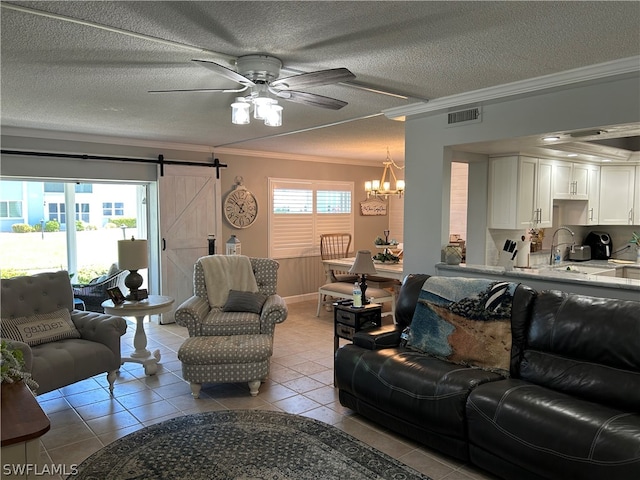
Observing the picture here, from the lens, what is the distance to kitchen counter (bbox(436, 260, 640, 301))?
10.3 ft

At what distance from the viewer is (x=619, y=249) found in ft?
19.4

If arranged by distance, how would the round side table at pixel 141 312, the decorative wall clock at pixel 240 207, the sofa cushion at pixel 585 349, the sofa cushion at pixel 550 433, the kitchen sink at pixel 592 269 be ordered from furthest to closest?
the decorative wall clock at pixel 240 207 < the kitchen sink at pixel 592 269 < the round side table at pixel 141 312 < the sofa cushion at pixel 585 349 < the sofa cushion at pixel 550 433

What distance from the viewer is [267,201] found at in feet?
24.1

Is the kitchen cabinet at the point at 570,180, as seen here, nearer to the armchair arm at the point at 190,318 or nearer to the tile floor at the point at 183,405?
the tile floor at the point at 183,405

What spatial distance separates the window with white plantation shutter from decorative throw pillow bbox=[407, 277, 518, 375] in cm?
423

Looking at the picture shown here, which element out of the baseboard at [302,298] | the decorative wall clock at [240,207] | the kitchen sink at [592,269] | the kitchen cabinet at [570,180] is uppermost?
the kitchen cabinet at [570,180]

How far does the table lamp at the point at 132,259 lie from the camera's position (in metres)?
4.19

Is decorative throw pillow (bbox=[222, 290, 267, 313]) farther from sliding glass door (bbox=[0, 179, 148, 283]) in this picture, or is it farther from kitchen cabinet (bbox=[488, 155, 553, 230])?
sliding glass door (bbox=[0, 179, 148, 283])

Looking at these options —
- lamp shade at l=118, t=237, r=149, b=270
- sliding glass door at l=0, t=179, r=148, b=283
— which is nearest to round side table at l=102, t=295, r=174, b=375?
lamp shade at l=118, t=237, r=149, b=270

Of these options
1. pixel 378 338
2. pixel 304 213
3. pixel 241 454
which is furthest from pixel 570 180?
pixel 241 454

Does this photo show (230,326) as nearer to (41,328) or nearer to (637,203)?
(41,328)

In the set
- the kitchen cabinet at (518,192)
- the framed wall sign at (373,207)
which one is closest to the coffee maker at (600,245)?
the kitchen cabinet at (518,192)

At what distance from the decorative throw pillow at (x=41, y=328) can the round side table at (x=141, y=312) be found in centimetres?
36

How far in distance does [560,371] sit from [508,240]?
2225mm
